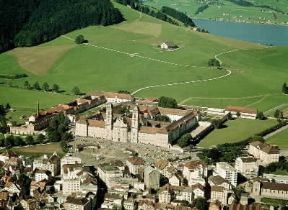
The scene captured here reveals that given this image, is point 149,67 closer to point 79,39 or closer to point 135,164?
point 79,39

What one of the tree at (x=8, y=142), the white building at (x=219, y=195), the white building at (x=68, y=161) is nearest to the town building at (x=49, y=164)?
the white building at (x=68, y=161)

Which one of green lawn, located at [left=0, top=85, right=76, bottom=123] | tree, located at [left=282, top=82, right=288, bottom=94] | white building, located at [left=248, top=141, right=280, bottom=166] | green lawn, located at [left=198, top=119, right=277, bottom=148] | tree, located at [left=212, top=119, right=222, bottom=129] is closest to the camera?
white building, located at [left=248, top=141, right=280, bottom=166]

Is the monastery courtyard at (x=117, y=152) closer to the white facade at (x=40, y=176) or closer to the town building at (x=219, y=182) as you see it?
the white facade at (x=40, y=176)

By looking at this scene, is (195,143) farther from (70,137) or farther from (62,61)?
(62,61)

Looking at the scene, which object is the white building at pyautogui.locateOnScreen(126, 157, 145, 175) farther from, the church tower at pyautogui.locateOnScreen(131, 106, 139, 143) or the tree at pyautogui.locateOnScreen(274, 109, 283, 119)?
the tree at pyautogui.locateOnScreen(274, 109, 283, 119)

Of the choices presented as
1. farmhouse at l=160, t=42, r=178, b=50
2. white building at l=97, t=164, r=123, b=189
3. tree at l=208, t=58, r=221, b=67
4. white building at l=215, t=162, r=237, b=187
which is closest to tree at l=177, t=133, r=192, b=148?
white building at l=215, t=162, r=237, b=187

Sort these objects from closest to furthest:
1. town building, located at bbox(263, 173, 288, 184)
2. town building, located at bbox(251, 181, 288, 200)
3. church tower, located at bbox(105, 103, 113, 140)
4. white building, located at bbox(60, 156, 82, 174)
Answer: town building, located at bbox(251, 181, 288, 200)
town building, located at bbox(263, 173, 288, 184)
white building, located at bbox(60, 156, 82, 174)
church tower, located at bbox(105, 103, 113, 140)

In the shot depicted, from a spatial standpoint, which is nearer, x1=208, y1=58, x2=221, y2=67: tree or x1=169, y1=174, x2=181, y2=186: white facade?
x1=169, y1=174, x2=181, y2=186: white facade

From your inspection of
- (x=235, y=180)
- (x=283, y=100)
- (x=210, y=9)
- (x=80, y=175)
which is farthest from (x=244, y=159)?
(x=210, y=9)
